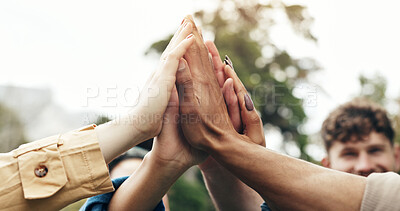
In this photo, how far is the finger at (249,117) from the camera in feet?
5.10

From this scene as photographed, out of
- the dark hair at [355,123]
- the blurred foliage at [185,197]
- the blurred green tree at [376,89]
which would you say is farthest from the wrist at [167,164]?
the blurred green tree at [376,89]

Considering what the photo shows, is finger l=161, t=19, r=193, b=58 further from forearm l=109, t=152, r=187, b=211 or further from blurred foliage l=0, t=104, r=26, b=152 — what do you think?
blurred foliage l=0, t=104, r=26, b=152

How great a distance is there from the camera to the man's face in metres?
2.23

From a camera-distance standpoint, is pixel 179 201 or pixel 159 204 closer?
pixel 159 204

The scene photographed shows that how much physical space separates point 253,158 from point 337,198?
317 millimetres

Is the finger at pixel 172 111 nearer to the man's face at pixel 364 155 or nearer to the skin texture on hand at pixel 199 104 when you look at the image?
the skin texture on hand at pixel 199 104

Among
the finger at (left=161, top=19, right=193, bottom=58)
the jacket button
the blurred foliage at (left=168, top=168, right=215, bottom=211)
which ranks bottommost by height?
the blurred foliage at (left=168, top=168, right=215, bottom=211)

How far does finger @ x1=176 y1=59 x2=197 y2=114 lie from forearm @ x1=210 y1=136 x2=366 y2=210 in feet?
0.66

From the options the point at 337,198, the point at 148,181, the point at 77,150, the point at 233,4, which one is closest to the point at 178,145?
the point at 148,181

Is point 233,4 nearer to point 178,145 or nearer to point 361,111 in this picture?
point 361,111

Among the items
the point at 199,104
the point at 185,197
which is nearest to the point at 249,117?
the point at 199,104

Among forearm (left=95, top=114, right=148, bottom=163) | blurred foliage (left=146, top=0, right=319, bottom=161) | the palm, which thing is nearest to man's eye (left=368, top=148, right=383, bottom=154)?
the palm

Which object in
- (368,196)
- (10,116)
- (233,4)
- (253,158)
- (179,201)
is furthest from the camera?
(10,116)

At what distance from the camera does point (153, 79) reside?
146cm
